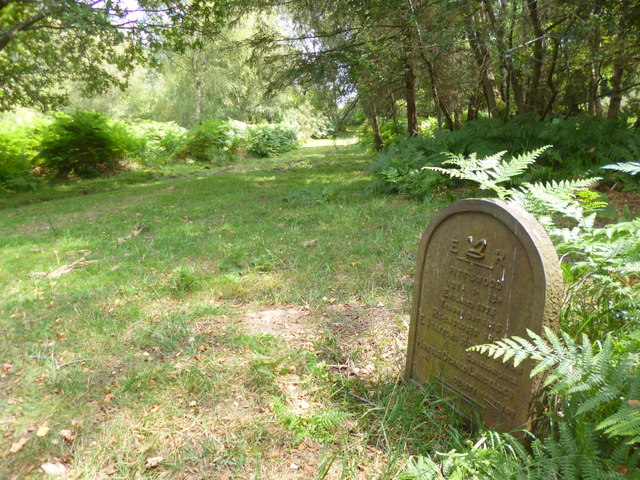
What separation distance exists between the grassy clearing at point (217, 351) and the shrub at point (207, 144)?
1036 centimetres

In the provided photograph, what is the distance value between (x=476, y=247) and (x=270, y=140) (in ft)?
60.5

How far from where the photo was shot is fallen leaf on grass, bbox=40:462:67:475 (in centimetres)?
201

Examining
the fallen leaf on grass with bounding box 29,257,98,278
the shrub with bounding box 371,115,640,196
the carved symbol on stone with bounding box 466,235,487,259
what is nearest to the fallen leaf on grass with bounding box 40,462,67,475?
the carved symbol on stone with bounding box 466,235,487,259

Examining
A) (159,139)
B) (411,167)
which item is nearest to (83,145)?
(159,139)

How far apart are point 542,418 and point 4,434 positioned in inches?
120

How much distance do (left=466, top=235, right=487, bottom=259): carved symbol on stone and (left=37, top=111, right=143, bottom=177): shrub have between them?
1336 cm

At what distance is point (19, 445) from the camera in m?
2.18

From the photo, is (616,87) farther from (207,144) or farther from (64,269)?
(207,144)

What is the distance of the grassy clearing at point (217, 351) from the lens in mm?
2117

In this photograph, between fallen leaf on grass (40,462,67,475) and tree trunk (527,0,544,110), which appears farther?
tree trunk (527,0,544,110)

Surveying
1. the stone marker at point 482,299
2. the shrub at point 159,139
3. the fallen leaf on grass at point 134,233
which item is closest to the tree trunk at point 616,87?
the stone marker at point 482,299

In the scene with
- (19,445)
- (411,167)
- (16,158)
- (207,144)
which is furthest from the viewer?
(207,144)

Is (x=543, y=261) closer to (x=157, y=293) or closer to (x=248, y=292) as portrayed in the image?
(x=248, y=292)

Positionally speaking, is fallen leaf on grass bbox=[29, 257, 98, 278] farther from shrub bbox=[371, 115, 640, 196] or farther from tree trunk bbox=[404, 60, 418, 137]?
tree trunk bbox=[404, 60, 418, 137]
